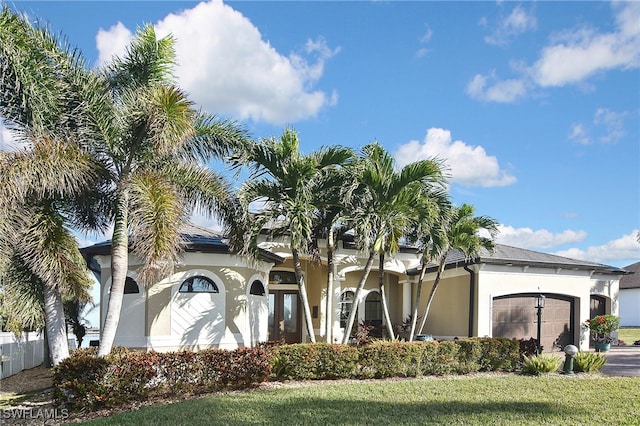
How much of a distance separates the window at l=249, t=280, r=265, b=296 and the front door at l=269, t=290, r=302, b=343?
292 centimetres

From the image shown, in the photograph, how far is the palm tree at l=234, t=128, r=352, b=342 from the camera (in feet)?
43.4

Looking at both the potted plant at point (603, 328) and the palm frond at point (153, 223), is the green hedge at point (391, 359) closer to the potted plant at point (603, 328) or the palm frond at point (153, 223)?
the palm frond at point (153, 223)

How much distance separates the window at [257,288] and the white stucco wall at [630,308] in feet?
111

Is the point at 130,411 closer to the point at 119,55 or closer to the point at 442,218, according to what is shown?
the point at 119,55

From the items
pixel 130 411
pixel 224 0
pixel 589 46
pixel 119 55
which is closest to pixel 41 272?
pixel 130 411

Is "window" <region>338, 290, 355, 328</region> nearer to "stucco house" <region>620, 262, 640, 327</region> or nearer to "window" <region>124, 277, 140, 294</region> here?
"window" <region>124, 277, 140, 294</region>

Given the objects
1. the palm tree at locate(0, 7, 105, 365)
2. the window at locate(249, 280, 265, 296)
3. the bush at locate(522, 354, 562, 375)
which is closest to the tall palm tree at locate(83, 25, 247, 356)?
the palm tree at locate(0, 7, 105, 365)

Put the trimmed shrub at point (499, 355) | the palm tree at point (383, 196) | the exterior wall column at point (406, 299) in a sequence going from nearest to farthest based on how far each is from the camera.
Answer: the palm tree at point (383, 196), the trimmed shrub at point (499, 355), the exterior wall column at point (406, 299)

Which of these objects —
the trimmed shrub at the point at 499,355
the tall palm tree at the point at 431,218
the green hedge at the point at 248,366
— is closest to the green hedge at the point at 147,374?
the green hedge at the point at 248,366

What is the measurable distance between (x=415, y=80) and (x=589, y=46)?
4.20 metres

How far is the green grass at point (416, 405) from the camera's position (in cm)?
884

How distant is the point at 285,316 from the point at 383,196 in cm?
761

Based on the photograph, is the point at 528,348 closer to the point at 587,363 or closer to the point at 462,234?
the point at 587,363

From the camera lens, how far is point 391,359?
13.1 m
